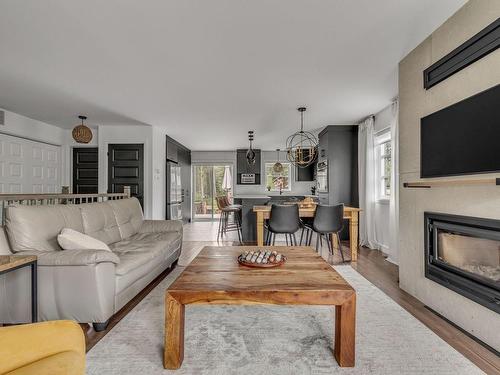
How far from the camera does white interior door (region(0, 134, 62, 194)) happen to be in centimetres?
461


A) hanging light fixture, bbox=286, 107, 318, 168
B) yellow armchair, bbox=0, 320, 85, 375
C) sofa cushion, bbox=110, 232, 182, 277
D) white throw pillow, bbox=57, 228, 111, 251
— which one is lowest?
sofa cushion, bbox=110, 232, 182, 277

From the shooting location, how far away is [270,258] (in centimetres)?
208

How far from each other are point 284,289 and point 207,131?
5.02 meters

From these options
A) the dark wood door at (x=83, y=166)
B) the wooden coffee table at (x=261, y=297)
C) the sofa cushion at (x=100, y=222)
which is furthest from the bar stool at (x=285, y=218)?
the dark wood door at (x=83, y=166)

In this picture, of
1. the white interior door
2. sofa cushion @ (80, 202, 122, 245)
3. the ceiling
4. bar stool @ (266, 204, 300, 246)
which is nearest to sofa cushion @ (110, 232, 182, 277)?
sofa cushion @ (80, 202, 122, 245)

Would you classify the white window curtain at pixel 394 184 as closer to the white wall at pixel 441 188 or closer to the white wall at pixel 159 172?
the white wall at pixel 441 188

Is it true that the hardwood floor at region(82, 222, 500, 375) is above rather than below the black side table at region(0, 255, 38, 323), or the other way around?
below

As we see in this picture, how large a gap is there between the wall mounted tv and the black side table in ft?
10.0

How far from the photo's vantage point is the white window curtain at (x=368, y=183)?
15.6 feet

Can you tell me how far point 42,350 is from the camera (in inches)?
38.1

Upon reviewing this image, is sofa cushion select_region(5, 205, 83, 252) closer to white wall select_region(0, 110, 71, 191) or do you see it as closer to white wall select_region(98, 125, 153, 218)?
white wall select_region(98, 125, 153, 218)

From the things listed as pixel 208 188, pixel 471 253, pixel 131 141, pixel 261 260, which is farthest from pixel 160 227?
pixel 208 188

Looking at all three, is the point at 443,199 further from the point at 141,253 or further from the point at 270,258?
the point at 141,253

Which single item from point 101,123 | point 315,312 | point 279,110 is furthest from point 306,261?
point 101,123
